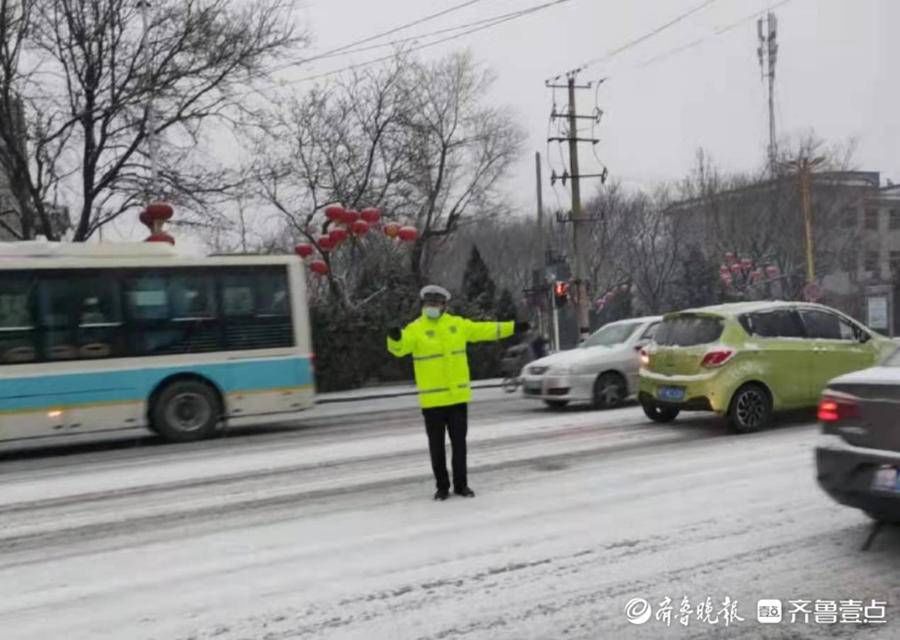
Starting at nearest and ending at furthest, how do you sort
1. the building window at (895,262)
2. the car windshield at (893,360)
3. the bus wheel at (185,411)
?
the car windshield at (893,360) → the bus wheel at (185,411) → the building window at (895,262)

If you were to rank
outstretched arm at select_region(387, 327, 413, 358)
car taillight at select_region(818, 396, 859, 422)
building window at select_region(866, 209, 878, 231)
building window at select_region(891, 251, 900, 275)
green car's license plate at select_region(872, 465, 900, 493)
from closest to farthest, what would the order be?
green car's license plate at select_region(872, 465, 900, 493)
car taillight at select_region(818, 396, 859, 422)
outstretched arm at select_region(387, 327, 413, 358)
building window at select_region(891, 251, 900, 275)
building window at select_region(866, 209, 878, 231)

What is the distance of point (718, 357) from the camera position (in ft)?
33.9

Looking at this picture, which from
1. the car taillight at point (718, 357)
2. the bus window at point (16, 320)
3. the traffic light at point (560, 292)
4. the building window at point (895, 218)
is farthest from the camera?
the building window at point (895, 218)

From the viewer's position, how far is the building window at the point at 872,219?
5673 centimetres

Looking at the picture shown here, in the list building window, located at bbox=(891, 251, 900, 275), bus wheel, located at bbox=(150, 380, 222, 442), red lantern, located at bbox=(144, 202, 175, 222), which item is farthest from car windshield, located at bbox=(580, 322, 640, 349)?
building window, located at bbox=(891, 251, 900, 275)

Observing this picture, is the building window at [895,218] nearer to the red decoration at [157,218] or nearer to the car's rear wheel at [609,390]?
the car's rear wheel at [609,390]

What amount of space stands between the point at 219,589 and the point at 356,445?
5889 millimetres

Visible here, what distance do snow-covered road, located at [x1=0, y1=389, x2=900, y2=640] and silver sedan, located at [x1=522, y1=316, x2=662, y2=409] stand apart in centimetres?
377

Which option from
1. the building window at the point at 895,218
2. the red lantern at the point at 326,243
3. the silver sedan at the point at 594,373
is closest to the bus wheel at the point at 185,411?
the silver sedan at the point at 594,373

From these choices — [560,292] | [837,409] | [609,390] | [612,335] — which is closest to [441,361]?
[837,409]

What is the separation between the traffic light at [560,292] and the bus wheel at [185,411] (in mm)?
13859

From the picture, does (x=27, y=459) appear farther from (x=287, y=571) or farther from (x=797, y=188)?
(x=797, y=188)

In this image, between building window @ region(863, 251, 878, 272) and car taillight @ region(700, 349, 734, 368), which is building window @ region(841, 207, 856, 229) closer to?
building window @ region(863, 251, 878, 272)

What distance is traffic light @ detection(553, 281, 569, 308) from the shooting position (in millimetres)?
25234
